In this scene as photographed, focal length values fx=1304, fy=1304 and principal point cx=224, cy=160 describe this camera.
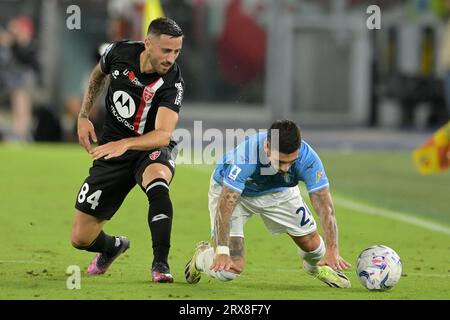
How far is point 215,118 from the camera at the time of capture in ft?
94.0

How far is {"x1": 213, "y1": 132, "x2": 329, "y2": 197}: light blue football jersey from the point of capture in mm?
8961

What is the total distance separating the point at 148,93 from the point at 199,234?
3.34 meters

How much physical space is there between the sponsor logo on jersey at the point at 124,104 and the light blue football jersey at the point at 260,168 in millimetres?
815

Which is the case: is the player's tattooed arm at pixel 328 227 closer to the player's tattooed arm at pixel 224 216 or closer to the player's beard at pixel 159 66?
the player's tattooed arm at pixel 224 216

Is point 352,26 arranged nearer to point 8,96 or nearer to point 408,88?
point 408,88

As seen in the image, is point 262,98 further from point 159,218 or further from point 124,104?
point 159,218

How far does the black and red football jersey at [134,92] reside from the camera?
9523mm

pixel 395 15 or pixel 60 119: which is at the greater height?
pixel 395 15

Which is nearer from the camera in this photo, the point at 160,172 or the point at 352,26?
the point at 160,172

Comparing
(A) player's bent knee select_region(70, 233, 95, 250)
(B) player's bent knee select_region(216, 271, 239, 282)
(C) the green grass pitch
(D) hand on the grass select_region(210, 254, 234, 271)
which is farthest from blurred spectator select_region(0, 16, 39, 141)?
(D) hand on the grass select_region(210, 254, 234, 271)
